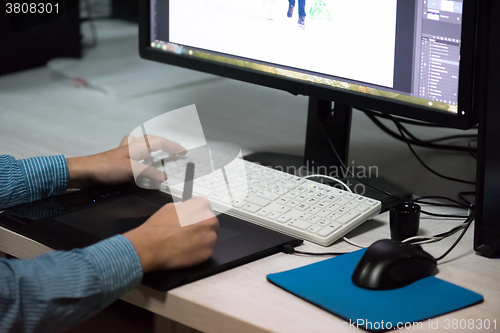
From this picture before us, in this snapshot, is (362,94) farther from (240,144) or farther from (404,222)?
(240,144)

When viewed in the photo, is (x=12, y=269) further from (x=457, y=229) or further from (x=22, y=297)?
(x=457, y=229)

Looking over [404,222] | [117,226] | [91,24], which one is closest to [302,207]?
[404,222]

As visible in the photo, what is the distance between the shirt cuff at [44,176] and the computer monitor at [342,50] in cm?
31

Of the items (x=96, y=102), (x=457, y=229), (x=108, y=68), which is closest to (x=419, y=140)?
(x=457, y=229)

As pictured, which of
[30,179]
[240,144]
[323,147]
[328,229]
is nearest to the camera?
[328,229]

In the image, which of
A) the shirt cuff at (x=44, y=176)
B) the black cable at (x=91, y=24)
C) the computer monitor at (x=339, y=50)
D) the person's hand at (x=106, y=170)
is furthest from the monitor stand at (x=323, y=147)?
the black cable at (x=91, y=24)

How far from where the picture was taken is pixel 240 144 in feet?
3.38

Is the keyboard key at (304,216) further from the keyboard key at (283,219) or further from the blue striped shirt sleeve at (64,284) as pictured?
the blue striped shirt sleeve at (64,284)

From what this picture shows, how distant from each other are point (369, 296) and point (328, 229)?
133mm

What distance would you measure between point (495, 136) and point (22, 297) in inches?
20.8

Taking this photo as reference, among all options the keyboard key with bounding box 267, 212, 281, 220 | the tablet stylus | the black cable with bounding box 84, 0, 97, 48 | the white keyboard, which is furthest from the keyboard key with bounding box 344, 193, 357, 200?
the black cable with bounding box 84, 0, 97, 48

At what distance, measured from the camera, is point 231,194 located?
73 cm

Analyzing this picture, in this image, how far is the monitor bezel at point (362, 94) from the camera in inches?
25.8

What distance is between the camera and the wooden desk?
0.50 meters
